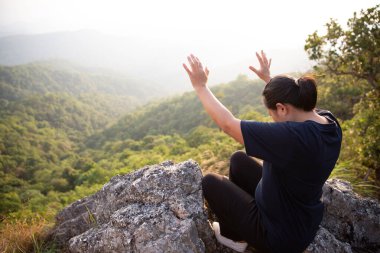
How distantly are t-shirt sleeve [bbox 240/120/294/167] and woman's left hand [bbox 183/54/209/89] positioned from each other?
1.98 ft

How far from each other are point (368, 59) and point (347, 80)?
1.68 meters

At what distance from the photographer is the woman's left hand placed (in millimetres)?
2605

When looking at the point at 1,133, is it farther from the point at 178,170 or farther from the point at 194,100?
the point at 178,170

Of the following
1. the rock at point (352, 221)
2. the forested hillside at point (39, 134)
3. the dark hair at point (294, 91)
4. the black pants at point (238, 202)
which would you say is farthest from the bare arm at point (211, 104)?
the forested hillside at point (39, 134)

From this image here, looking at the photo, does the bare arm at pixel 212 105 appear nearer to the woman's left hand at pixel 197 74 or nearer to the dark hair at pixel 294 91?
the woman's left hand at pixel 197 74

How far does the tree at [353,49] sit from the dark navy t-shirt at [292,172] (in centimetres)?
428

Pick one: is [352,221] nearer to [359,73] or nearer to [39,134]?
[359,73]

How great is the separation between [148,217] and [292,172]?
1.48 metres

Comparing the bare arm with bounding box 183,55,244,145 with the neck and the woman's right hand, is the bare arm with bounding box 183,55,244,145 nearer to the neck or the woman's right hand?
the neck

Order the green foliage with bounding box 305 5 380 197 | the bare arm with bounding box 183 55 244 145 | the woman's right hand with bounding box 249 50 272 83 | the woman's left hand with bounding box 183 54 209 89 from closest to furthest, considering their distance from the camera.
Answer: the bare arm with bounding box 183 55 244 145 → the woman's left hand with bounding box 183 54 209 89 → the woman's right hand with bounding box 249 50 272 83 → the green foliage with bounding box 305 5 380 197

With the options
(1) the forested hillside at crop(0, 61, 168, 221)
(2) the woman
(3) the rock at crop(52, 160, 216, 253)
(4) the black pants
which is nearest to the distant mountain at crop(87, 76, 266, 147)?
(1) the forested hillside at crop(0, 61, 168, 221)

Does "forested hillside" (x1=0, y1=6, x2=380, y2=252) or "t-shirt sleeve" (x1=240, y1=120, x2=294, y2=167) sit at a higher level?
"t-shirt sleeve" (x1=240, y1=120, x2=294, y2=167)

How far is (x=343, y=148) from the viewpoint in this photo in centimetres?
632

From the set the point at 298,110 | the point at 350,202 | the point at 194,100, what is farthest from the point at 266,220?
the point at 194,100
